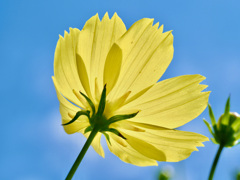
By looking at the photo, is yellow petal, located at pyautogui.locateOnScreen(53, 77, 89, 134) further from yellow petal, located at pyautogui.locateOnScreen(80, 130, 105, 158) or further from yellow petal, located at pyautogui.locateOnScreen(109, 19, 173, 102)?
yellow petal, located at pyautogui.locateOnScreen(109, 19, 173, 102)

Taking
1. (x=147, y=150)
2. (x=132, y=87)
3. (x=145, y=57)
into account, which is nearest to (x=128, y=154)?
(x=147, y=150)

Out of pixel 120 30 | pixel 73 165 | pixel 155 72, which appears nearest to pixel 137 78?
pixel 155 72

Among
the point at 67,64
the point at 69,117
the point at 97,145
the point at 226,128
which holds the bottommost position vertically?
the point at 226,128

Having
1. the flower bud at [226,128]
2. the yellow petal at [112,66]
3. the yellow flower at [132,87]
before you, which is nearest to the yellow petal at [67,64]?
the yellow flower at [132,87]

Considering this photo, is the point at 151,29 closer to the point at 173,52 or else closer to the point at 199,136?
the point at 173,52

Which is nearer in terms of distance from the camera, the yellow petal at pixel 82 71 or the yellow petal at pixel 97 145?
the yellow petal at pixel 82 71

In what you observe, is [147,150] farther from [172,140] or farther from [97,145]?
[97,145]

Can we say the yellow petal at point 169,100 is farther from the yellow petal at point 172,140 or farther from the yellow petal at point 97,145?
the yellow petal at point 97,145
